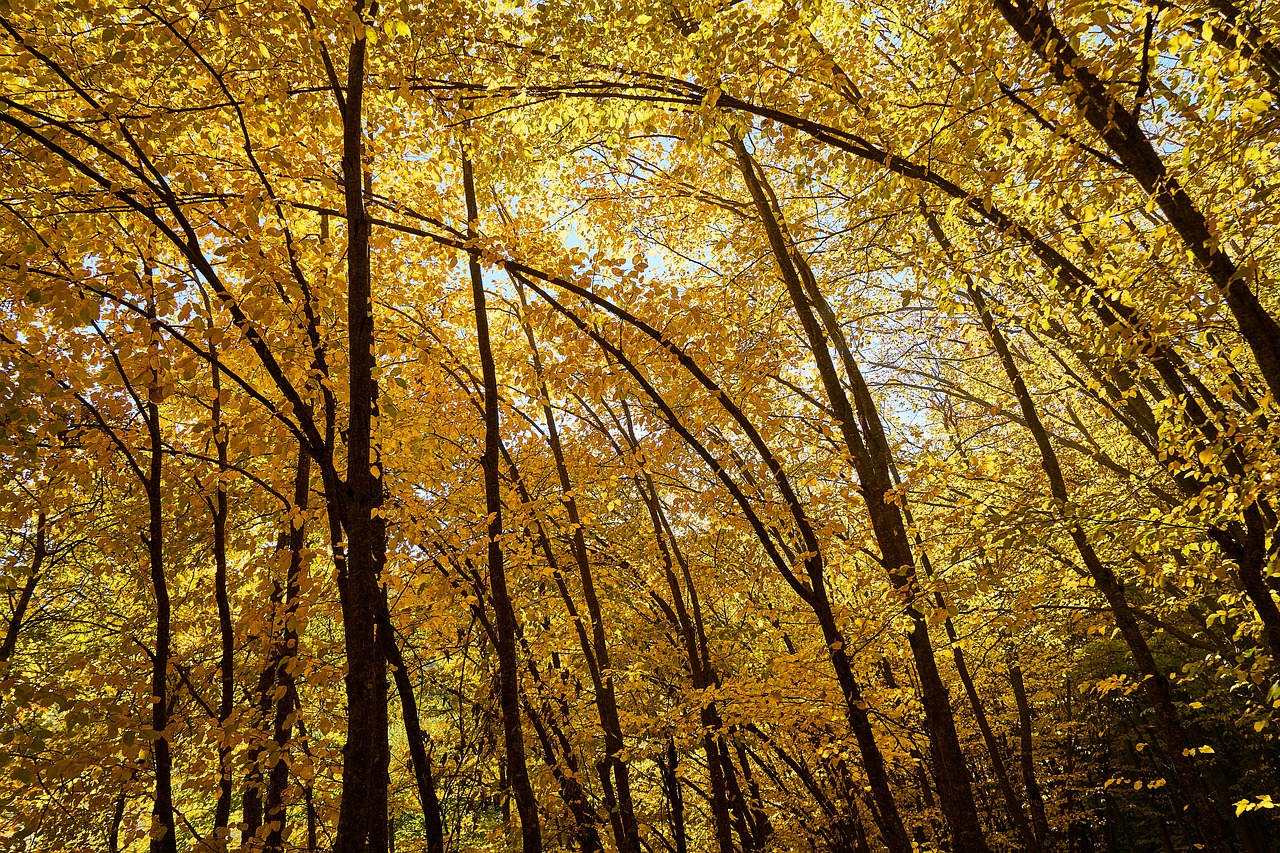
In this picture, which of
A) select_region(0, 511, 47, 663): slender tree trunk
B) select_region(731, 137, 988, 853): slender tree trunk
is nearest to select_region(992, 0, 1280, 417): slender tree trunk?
select_region(731, 137, 988, 853): slender tree trunk

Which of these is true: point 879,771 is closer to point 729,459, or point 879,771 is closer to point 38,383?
point 729,459

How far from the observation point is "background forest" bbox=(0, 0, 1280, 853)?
3568 millimetres

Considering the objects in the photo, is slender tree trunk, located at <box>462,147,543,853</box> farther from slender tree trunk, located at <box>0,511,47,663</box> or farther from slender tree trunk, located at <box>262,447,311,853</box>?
slender tree trunk, located at <box>0,511,47,663</box>

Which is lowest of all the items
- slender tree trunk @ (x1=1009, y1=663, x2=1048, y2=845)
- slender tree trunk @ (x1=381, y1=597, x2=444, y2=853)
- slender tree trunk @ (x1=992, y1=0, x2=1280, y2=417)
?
slender tree trunk @ (x1=1009, y1=663, x2=1048, y2=845)

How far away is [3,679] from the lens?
286 centimetres

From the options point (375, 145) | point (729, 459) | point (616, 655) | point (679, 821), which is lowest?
point (679, 821)

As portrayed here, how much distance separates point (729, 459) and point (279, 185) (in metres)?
4.22

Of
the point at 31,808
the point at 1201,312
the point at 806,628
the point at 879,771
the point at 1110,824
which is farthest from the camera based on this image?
the point at 1110,824

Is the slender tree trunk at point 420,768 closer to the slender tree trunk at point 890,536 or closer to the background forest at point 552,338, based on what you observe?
the background forest at point 552,338

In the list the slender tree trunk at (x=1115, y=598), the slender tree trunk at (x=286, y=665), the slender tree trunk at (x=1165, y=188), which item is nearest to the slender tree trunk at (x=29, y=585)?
the slender tree trunk at (x=286, y=665)

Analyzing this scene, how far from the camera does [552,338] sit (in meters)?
7.23

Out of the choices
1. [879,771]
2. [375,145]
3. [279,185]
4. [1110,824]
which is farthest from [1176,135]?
[1110,824]

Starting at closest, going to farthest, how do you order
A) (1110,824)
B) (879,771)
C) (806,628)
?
(879,771) → (806,628) → (1110,824)

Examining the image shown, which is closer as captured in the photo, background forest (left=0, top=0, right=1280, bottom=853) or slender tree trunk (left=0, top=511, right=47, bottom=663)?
background forest (left=0, top=0, right=1280, bottom=853)
